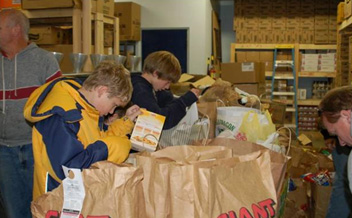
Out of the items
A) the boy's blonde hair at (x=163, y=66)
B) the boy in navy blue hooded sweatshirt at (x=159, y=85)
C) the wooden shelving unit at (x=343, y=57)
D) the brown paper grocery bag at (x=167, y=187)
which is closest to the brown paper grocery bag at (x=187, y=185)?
the brown paper grocery bag at (x=167, y=187)

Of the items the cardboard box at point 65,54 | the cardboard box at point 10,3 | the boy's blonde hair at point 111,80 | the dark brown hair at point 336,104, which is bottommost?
the dark brown hair at point 336,104

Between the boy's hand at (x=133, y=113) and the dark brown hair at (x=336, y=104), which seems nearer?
the dark brown hair at (x=336, y=104)

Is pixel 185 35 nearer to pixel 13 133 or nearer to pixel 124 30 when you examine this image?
pixel 124 30

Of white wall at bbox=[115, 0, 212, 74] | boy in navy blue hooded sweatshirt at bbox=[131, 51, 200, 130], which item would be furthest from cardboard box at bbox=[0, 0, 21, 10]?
white wall at bbox=[115, 0, 212, 74]

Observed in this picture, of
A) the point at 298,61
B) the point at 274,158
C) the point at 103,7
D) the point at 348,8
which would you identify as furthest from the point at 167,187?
the point at 298,61

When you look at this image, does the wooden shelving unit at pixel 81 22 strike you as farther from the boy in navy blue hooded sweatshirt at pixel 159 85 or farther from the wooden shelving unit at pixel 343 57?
the wooden shelving unit at pixel 343 57

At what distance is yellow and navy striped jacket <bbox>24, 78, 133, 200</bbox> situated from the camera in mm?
1518

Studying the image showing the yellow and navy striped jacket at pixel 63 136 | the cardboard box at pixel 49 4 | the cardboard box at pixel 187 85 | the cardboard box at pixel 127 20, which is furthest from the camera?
the cardboard box at pixel 127 20

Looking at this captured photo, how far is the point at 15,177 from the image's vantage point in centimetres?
233

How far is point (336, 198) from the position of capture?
8.55 feet

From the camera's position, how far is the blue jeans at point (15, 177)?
232 cm

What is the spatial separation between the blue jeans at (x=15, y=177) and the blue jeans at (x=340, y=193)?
6.00 ft

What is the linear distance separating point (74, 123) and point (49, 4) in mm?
2369

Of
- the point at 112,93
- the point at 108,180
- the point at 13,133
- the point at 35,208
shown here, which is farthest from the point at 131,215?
the point at 13,133
